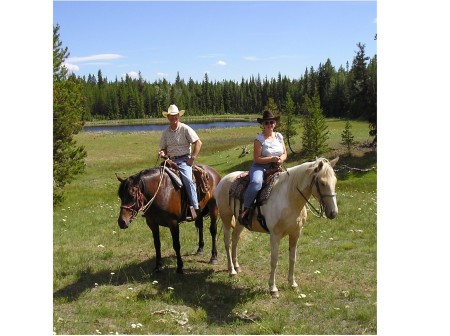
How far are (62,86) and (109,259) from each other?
49.6 feet

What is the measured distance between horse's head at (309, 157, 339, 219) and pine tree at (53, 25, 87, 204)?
61.0 ft

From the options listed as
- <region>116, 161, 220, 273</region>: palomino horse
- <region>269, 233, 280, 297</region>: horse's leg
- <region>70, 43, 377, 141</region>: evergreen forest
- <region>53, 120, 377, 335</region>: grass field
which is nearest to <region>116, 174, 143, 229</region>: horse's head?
<region>116, 161, 220, 273</region>: palomino horse

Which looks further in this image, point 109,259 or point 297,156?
point 297,156

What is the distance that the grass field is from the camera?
23.6ft

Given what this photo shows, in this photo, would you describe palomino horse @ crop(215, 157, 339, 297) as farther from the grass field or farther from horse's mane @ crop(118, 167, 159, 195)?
horse's mane @ crop(118, 167, 159, 195)

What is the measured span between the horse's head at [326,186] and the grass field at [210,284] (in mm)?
1916

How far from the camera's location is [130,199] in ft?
28.8

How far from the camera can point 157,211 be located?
9.59 m

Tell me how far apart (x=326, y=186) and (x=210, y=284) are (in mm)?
3694

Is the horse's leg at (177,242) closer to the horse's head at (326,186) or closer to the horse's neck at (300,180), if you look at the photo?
the horse's neck at (300,180)

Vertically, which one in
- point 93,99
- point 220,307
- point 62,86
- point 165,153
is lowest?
point 220,307

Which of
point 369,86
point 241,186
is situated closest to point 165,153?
point 241,186
